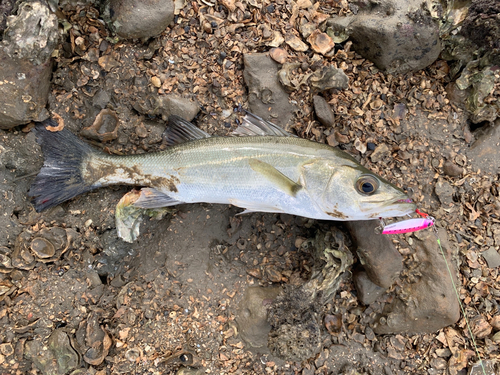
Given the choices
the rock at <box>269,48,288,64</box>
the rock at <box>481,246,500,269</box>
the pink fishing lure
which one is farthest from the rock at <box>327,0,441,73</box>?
the rock at <box>481,246,500,269</box>

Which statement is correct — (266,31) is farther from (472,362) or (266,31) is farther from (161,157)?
(472,362)

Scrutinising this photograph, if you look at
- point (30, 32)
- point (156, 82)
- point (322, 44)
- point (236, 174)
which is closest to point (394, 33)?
point (322, 44)

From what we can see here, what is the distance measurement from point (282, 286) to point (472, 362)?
2300 millimetres

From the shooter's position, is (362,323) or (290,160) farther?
(362,323)

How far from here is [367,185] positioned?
290 cm

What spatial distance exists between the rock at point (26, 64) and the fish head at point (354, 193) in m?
2.81

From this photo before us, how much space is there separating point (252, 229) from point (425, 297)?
2.00m

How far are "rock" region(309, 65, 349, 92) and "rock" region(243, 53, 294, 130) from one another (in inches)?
13.6

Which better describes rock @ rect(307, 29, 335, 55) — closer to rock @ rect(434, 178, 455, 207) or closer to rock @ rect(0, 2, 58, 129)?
rock @ rect(434, 178, 455, 207)

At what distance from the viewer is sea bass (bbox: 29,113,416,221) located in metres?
2.94

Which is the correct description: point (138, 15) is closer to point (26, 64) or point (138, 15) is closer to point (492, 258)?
point (26, 64)

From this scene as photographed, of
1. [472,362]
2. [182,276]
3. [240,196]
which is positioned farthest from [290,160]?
[472,362]

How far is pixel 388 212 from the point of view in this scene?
291 centimetres

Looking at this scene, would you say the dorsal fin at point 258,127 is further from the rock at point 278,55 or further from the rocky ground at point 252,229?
the rock at point 278,55
